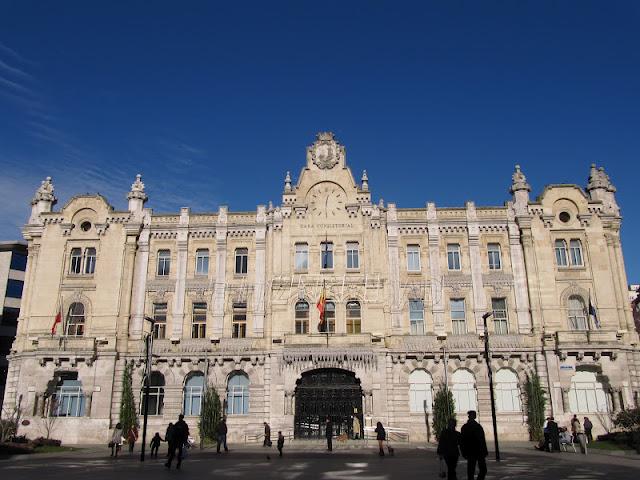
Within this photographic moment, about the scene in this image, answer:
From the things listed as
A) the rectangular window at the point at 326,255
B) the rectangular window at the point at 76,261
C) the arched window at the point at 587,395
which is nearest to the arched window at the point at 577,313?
the arched window at the point at 587,395

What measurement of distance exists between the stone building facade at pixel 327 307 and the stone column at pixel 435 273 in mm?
104

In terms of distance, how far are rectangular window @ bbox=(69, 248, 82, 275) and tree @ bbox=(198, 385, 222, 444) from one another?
548 inches

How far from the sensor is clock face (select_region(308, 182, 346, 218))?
46281 mm

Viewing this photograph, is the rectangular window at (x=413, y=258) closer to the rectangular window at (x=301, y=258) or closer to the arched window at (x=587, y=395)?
the rectangular window at (x=301, y=258)

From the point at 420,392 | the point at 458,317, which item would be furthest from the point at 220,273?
the point at 458,317

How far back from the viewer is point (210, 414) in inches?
1601

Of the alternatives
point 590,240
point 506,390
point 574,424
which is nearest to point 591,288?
point 590,240

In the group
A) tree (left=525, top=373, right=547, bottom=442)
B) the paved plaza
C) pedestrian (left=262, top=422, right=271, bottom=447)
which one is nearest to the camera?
the paved plaza

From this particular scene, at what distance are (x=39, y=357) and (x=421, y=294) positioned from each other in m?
27.4

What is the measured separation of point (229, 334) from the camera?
4388 cm

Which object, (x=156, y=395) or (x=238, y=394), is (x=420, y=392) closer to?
(x=238, y=394)

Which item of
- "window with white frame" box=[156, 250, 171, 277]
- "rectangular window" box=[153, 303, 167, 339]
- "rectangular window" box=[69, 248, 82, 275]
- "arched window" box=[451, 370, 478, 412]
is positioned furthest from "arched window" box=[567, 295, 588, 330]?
"rectangular window" box=[69, 248, 82, 275]

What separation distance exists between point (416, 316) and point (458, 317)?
3.01 m

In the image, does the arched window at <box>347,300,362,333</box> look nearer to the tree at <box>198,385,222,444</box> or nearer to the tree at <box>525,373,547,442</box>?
the tree at <box>198,385,222,444</box>
